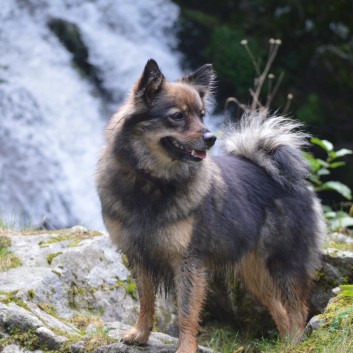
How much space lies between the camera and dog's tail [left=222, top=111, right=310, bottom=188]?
4.54 m

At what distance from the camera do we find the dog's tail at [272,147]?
4.54 meters

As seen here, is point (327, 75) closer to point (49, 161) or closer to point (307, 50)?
point (307, 50)

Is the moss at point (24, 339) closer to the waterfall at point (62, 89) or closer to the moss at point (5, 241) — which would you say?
the moss at point (5, 241)

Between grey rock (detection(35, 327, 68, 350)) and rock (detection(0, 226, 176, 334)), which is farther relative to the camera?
rock (detection(0, 226, 176, 334))

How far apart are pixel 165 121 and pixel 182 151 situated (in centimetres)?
20

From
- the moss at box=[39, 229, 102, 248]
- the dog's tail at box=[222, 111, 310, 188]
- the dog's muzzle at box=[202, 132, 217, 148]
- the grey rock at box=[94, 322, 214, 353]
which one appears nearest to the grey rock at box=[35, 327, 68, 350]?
the grey rock at box=[94, 322, 214, 353]

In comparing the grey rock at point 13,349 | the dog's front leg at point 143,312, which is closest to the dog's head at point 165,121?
the dog's front leg at point 143,312

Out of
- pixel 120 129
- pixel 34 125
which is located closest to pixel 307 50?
pixel 34 125

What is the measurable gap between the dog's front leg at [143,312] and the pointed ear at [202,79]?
1167 millimetres

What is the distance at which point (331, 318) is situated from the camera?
3.63 meters

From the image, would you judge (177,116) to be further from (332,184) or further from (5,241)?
(332,184)

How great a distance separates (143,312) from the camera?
13.2ft

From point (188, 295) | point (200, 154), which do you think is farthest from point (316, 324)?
point (200, 154)

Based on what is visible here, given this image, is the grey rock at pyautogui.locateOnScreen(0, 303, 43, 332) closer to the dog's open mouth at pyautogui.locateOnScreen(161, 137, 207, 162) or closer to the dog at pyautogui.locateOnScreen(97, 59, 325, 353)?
the dog at pyautogui.locateOnScreen(97, 59, 325, 353)
